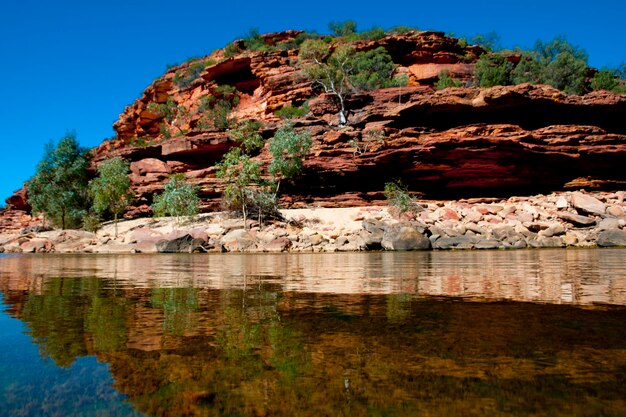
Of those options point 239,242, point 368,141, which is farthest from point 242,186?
point 368,141

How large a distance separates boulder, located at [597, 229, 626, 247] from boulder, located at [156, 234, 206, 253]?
2293cm

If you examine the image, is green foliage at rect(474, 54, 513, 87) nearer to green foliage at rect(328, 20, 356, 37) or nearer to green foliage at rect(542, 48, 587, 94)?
green foliage at rect(542, 48, 587, 94)

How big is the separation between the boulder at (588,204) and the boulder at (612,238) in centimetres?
645

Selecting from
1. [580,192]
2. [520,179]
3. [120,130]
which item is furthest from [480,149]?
[120,130]

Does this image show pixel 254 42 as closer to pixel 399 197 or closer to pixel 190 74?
pixel 190 74

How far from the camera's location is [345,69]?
4881 cm

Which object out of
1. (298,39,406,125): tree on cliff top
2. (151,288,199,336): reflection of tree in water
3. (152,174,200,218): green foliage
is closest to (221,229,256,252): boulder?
(152,174,200,218): green foliage

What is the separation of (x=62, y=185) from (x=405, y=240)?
38.0 m

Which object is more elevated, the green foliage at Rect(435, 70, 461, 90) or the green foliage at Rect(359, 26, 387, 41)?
the green foliage at Rect(359, 26, 387, 41)

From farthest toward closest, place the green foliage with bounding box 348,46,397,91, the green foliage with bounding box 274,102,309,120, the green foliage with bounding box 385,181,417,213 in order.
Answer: the green foliage with bounding box 348,46,397,91
the green foliage with bounding box 274,102,309,120
the green foliage with bounding box 385,181,417,213

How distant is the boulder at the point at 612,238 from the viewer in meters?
21.2

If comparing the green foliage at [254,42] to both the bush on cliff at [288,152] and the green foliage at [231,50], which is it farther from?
the bush on cliff at [288,152]

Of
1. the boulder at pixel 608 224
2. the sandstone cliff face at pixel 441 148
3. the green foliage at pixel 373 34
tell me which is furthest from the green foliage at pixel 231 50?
the boulder at pixel 608 224

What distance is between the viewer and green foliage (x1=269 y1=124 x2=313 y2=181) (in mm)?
33500
